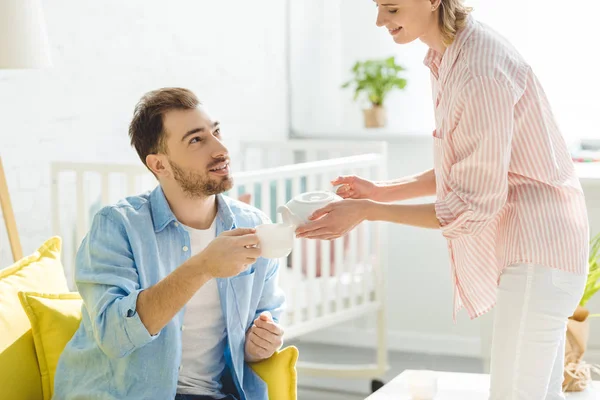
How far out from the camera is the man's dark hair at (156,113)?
1896 mm

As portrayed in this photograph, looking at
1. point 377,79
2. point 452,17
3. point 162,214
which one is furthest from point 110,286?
point 377,79

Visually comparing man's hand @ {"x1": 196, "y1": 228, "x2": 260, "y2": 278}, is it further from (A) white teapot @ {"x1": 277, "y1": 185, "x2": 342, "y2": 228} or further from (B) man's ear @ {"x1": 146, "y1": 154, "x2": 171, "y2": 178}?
(B) man's ear @ {"x1": 146, "y1": 154, "x2": 171, "y2": 178}

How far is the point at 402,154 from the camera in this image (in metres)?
4.08

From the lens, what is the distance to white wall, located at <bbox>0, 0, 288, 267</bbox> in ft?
9.27

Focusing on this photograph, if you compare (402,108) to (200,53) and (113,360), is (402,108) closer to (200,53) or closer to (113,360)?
(200,53)

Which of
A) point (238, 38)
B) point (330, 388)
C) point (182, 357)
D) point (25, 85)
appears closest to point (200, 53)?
point (238, 38)

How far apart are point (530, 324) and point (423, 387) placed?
1.62 ft

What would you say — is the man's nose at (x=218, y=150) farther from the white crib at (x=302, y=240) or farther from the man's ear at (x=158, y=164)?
the white crib at (x=302, y=240)

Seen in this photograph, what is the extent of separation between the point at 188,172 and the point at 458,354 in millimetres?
2481

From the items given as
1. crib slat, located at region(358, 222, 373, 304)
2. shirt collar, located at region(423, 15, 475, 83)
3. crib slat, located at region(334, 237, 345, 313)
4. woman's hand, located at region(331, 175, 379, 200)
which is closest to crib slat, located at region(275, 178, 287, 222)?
crib slat, located at region(334, 237, 345, 313)

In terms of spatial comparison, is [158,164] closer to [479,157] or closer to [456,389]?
[479,157]

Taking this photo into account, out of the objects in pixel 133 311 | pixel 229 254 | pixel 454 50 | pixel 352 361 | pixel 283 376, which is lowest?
pixel 352 361

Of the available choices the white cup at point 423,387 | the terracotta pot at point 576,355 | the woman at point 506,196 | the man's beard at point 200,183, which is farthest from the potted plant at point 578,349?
the man's beard at point 200,183

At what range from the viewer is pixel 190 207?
1.91 metres
